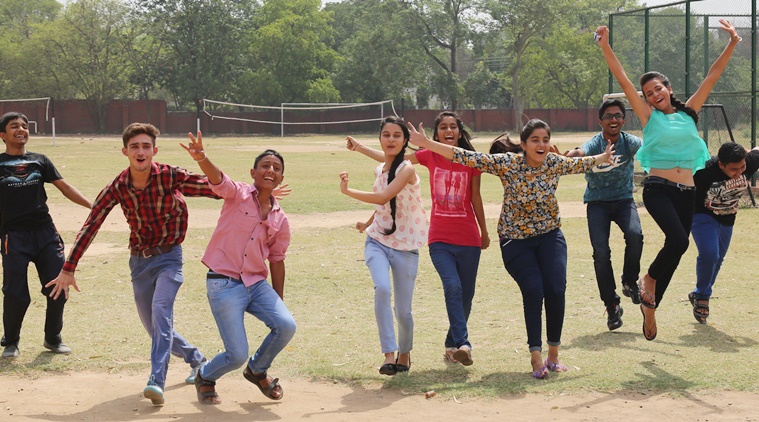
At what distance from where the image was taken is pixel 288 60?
69.9 metres

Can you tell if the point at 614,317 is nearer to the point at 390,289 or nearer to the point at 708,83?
the point at 708,83

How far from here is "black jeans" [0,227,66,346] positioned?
757 centimetres

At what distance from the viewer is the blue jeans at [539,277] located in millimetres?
6742

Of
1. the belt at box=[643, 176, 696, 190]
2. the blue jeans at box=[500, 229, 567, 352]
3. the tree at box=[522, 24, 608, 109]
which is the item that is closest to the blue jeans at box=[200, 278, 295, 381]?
the blue jeans at box=[500, 229, 567, 352]

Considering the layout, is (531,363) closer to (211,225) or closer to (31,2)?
(211,225)

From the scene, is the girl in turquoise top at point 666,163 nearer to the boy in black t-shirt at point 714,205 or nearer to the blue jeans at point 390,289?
the boy in black t-shirt at point 714,205

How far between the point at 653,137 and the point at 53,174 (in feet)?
15.7

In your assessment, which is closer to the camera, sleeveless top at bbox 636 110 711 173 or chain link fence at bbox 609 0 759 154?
sleeveless top at bbox 636 110 711 173

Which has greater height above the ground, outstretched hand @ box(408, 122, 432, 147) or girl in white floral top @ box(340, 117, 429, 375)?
outstretched hand @ box(408, 122, 432, 147)

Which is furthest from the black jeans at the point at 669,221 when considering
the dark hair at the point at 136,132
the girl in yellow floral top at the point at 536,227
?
the dark hair at the point at 136,132

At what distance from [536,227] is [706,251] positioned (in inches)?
98.1

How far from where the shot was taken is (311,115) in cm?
6291

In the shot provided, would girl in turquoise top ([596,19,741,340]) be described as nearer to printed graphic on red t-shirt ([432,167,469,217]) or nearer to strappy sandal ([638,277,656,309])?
strappy sandal ([638,277,656,309])

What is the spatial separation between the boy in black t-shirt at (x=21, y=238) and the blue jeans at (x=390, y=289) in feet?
8.72
